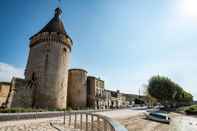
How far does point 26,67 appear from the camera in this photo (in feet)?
94.5

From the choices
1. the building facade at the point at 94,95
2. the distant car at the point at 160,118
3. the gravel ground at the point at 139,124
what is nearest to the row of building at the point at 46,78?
the building facade at the point at 94,95

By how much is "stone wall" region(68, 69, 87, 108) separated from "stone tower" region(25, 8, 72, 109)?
18.8 feet

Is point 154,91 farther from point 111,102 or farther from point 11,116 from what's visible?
point 11,116

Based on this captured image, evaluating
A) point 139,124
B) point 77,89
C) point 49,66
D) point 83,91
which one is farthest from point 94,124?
point 83,91

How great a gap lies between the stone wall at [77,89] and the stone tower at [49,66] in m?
Result: 5.74

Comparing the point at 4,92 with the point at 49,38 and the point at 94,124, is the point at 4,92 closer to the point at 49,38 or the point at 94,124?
the point at 49,38

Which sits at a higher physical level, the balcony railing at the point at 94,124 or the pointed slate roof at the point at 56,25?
the pointed slate roof at the point at 56,25

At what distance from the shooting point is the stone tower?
24781 mm

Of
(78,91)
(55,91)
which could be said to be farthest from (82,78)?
(55,91)

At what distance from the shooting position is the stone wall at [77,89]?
32.8m

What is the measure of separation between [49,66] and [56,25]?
28.3ft

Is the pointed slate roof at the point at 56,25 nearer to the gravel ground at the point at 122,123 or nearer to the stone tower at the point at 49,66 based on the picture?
the stone tower at the point at 49,66

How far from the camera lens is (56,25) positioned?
29.8 m

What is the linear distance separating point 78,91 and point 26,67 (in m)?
11.3
